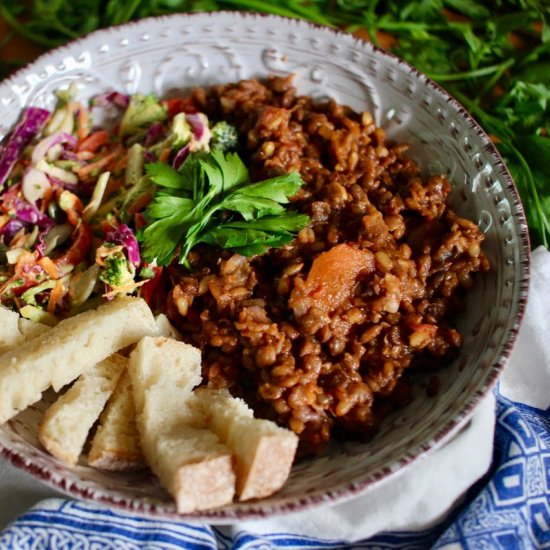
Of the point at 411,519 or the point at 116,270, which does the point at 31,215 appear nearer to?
the point at 116,270

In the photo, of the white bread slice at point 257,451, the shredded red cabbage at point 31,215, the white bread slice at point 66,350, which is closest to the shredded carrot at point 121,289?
the white bread slice at point 66,350

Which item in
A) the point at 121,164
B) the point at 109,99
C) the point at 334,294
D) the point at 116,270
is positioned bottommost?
the point at 116,270

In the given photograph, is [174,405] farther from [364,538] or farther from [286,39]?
[286,39]

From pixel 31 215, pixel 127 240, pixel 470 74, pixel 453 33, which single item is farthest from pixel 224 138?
pixel 453 33

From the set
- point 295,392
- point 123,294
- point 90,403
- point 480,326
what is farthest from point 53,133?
point 480,326

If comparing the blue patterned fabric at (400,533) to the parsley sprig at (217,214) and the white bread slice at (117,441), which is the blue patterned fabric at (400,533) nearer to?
the white bread slice at (117,441)

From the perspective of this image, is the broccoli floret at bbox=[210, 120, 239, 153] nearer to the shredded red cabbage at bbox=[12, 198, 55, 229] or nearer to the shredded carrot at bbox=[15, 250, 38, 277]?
the shredded red cabbage at bbox=[12, 198, 55, 229]
